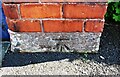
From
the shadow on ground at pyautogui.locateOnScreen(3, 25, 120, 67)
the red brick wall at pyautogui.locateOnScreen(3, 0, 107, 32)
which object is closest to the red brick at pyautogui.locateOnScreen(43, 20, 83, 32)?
the red brick wall at pyautogui.locateOnScreen(3, 0, 107, 32)

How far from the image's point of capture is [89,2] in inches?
58.4

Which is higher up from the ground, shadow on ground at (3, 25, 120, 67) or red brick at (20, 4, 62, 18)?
red brick at (20, 4, 62, 18)

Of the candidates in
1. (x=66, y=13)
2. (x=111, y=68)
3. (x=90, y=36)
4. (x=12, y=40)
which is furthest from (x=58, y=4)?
(x=111, y=68)

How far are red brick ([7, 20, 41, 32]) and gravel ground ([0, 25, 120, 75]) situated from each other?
0.18 m

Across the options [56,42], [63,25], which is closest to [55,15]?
[63,25]

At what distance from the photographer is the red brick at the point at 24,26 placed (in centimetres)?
157

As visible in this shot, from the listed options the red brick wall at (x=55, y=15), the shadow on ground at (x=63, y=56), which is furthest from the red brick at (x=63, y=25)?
the shadow on ground at (x=63, y=56)

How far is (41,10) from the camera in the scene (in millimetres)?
1522

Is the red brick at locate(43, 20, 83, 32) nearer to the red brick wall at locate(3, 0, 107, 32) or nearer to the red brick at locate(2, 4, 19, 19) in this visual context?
the red brick wall at locate(3, 0, 107, 32)

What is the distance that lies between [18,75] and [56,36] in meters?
0.35

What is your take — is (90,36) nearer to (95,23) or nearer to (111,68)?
(95,23)

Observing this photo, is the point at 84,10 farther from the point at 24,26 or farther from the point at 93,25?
the point at 24,26

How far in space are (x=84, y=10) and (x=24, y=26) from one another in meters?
0.40

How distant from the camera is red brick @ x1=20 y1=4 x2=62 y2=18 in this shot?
1505 mm
